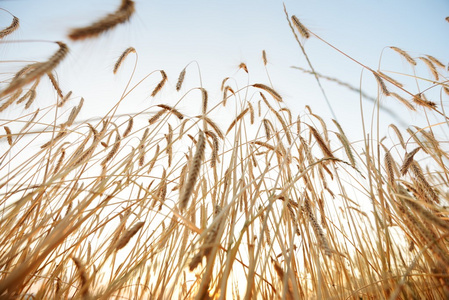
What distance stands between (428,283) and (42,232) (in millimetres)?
2395

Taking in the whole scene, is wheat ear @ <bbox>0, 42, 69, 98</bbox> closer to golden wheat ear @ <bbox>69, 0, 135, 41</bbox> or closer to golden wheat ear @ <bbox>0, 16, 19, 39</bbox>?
golden wheat ear @ <bbox>69, 0, 135, 41</bbox>

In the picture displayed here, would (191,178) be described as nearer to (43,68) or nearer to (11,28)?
(43,68)

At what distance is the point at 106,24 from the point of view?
129 centimetres

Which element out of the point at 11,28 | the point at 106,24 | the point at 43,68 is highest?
the point at 11,28

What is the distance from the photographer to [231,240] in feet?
3.06

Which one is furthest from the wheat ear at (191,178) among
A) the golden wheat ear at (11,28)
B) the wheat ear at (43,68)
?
the golden wheat ear at (11,28)

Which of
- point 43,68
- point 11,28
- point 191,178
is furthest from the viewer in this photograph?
point 11,28

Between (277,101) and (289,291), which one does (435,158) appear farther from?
(289,291)

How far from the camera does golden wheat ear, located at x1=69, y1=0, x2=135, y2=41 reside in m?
1.08

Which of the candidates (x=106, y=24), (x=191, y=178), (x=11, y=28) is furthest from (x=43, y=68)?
(x=11, y=28)

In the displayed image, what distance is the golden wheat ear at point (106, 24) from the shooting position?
42.6 inches

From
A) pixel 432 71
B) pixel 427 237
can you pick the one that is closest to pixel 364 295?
pixel 427 237

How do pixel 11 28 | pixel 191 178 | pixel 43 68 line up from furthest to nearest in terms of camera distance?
pixel 11 28
pixel 43 68
pixel 191 178

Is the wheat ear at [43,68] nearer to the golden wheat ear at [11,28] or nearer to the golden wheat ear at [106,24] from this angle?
the golden wheat ear at [106,24]
